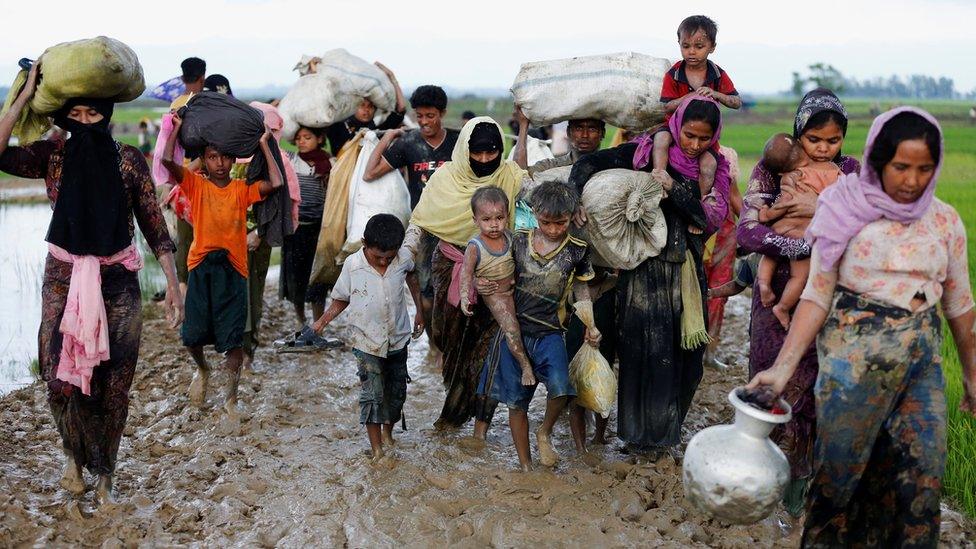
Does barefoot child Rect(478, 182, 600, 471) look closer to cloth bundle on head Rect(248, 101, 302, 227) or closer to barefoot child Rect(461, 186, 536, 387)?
barefoot child Rect(461, 186, 536, 387)

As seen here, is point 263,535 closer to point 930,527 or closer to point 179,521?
point 179,521

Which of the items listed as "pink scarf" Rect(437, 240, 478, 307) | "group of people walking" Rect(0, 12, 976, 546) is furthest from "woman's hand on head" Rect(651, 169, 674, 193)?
"pink scarf" Rect(437, 240, 478, 307)

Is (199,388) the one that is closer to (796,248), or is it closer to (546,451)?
(546,451)

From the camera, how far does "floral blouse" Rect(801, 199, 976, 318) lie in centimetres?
322

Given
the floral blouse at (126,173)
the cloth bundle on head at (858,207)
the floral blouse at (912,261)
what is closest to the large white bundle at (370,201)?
the floral blouse at (126,173)

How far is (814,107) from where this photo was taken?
4.06 meters

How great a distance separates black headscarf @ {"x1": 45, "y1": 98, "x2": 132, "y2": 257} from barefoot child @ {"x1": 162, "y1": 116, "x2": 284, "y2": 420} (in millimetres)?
1145

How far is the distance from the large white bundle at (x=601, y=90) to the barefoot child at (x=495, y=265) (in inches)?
27.0

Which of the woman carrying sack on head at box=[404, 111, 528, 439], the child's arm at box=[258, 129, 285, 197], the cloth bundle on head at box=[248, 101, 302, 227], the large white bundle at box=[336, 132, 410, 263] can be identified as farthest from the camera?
the large white bundle at box=[336, 132, 410, 263]

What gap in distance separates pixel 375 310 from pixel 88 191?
143cm

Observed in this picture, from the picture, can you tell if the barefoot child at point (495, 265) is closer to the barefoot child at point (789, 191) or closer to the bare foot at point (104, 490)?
the barefoot child at point (789, 191)

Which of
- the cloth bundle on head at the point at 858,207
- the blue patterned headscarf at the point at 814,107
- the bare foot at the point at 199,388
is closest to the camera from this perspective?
the cloth bundle on head at the point at 858,207

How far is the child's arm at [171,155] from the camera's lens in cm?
534

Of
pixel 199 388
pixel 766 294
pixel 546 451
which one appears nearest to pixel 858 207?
pixel 766 294
